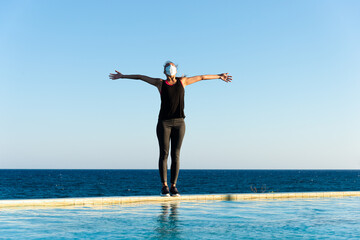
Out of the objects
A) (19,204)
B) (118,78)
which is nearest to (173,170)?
(118,78)

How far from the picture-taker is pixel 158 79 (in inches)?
304

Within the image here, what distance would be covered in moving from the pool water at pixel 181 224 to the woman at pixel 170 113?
197cm

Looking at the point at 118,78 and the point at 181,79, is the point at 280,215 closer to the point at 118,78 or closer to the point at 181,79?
the point at 181,79

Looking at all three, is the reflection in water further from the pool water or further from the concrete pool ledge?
the concrete pool ledge

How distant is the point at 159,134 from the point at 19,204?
2.71 metres

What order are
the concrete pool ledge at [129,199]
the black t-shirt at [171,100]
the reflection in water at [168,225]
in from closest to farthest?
the reflection in water at [168,225] < the concrete pool ledge at [129,199] < the black t-shirt at [171,100]

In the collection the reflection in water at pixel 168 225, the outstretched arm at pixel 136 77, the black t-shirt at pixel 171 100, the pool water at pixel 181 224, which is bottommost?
the pool water at pixel 181 224

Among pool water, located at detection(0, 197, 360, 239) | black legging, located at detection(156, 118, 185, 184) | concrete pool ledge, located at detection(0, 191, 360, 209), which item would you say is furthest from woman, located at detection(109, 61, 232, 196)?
pool water, located at detection(0, 197, 360, 239)

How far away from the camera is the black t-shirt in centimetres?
761

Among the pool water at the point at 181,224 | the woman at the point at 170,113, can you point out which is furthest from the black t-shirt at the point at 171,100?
the pool water at the point at 181,224

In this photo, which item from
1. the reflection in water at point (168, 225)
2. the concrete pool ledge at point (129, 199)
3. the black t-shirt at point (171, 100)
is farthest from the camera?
the black t-shirt at point (171, 100)

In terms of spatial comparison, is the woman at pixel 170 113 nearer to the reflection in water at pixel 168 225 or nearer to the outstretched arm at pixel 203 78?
the outstretched arm at pixel 203 78

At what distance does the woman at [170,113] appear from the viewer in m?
7.63

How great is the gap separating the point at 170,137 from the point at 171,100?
723mm
